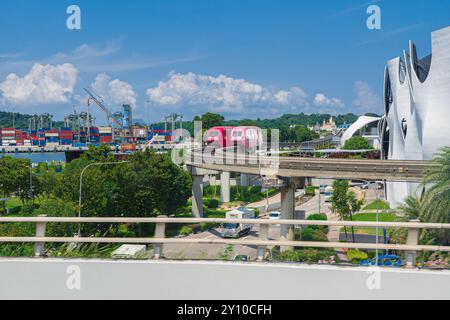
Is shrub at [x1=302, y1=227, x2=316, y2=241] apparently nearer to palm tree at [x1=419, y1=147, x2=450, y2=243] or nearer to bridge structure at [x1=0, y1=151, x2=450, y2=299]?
palm tree at [x1=419, y1=147, x2=450, y2=243]

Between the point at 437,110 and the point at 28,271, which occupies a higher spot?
the point at 437,110

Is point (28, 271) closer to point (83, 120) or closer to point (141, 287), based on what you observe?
point (141, 287)

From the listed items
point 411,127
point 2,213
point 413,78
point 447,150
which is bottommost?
point 2,213

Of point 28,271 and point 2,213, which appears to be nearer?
point 28,271

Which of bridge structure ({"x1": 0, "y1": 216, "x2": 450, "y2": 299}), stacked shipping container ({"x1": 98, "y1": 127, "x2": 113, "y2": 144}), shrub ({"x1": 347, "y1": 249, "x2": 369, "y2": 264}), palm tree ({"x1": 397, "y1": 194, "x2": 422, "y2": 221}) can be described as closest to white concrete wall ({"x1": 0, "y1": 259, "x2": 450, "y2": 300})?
bridge structure ({"x1": 0, "y1": 216, "x2": 450, "y2": 299})

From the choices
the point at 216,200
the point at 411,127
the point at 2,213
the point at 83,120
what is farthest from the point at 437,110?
the point at 83,120

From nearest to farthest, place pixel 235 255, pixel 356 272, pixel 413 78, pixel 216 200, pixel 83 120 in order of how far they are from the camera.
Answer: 1. pixel 356 272
2. pixel 235 255
3. pixel 413 78
4. pixel 216 200
5. pixel 83 120

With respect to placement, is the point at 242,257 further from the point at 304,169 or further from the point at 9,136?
the point at 9,136
